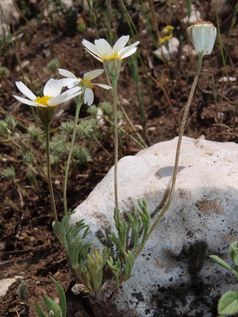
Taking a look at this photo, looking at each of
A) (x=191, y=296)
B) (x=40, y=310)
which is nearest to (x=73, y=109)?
(x=191, y=296)

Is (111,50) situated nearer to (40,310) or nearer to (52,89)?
(52,89)

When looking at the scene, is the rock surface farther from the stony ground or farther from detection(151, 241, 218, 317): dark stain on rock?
the stony ground

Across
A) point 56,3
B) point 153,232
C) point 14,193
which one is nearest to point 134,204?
point 153,232

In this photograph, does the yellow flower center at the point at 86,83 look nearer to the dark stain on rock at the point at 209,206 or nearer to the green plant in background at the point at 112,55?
the green plant in background at the point at 112,55

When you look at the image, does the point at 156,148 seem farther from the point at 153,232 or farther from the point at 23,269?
the point at 23,269

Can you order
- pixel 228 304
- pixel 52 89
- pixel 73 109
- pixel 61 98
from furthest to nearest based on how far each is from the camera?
pixel 73 109 → pixel 52 89 → pixel 61 98 → pixel 228 304

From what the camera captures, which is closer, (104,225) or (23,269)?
(104,225)
